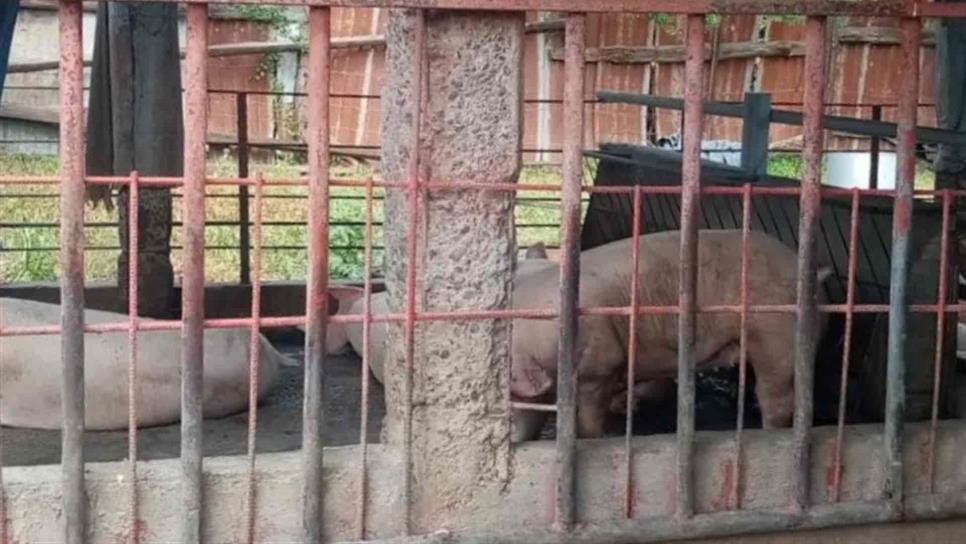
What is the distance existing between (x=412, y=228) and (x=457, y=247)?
0.16 meters

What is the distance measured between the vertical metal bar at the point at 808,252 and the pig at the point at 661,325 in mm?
488

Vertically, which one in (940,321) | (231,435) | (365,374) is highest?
(940,321)

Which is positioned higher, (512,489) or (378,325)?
(378,325)

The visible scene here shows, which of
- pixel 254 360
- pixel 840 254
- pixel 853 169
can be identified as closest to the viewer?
pixel 254 360

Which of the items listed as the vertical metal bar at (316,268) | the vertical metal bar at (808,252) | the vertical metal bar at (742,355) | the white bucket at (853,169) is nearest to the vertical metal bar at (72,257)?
the vertical metal bar at (316,268)

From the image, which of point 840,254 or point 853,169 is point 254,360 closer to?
point 840,254

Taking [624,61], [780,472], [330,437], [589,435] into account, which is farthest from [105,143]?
[624,61]

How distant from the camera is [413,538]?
419cm

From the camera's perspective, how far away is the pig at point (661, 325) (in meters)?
4.92

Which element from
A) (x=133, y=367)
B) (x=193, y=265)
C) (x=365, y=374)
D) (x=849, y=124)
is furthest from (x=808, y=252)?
(x=133, y=367)

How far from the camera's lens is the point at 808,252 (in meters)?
4.39

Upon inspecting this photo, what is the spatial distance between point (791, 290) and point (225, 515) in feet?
7.13

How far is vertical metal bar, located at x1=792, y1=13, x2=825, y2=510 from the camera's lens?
171 inches

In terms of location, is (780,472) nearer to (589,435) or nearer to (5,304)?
(589,435)
